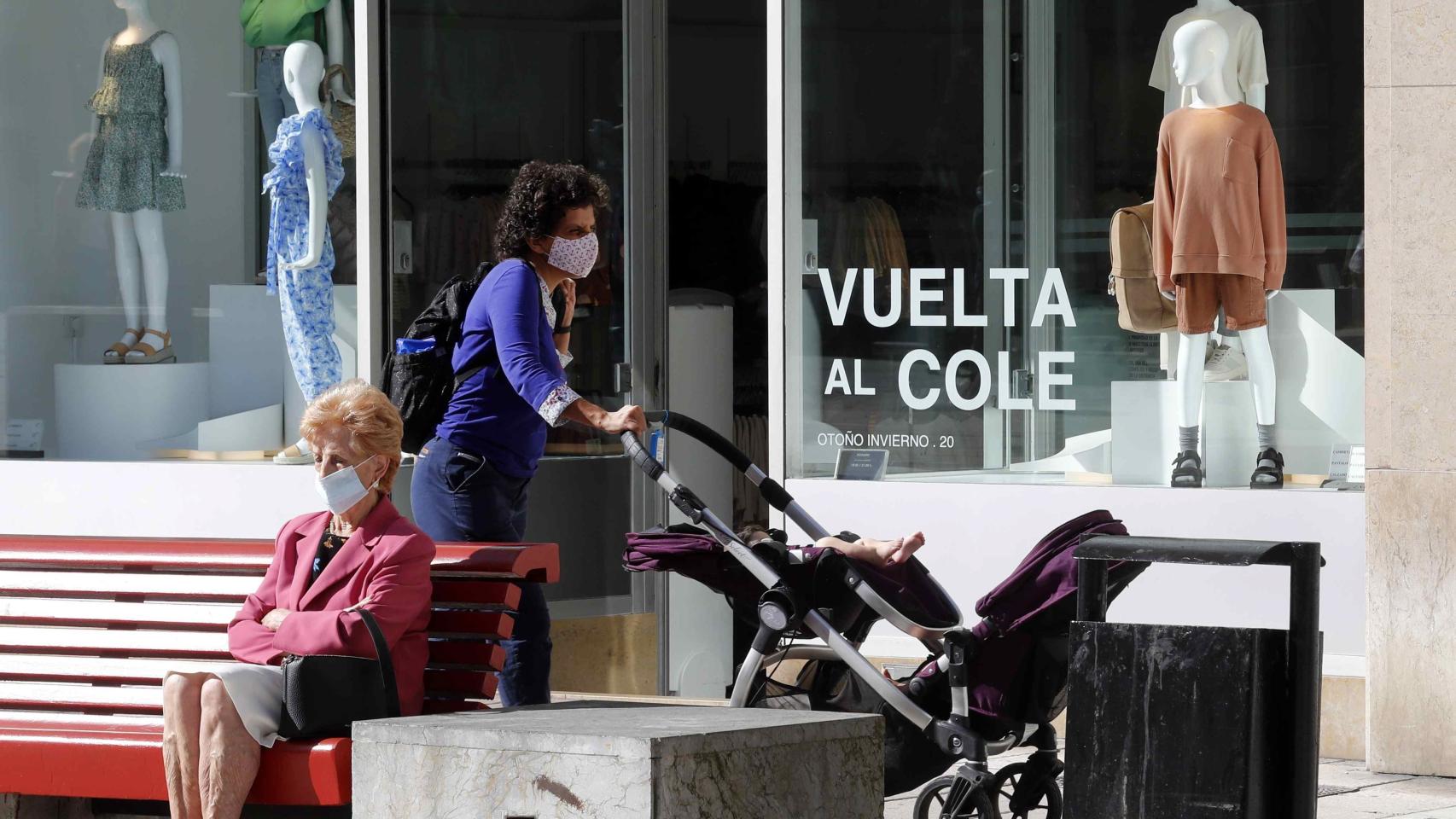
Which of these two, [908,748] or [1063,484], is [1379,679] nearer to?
[1063,484]

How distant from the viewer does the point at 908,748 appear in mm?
5371

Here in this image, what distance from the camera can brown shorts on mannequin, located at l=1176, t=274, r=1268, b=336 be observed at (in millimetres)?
7516

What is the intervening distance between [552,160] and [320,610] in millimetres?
4362

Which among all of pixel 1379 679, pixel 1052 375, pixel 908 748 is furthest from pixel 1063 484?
pixel 908 748

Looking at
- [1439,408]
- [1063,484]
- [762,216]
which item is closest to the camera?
[1439,408]

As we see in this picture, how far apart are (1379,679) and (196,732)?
13.0ft

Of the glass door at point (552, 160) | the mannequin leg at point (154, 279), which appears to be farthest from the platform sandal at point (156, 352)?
the glass door at point (552, 160)

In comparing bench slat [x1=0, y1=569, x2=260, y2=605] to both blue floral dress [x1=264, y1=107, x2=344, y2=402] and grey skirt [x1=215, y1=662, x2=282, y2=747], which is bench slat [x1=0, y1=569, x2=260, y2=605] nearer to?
grey skirt [x1=215, y1=662, x2=282, y2=747]

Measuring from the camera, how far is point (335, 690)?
14.6ft

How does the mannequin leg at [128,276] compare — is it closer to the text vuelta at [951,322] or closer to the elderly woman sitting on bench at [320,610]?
the text vuelta at [951,322]

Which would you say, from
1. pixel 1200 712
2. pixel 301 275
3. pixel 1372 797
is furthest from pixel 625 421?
pixel 301 275

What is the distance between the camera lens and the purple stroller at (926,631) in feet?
16.6

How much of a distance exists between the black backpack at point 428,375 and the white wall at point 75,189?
3863mm

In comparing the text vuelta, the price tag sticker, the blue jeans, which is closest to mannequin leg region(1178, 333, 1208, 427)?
the text vuelta
